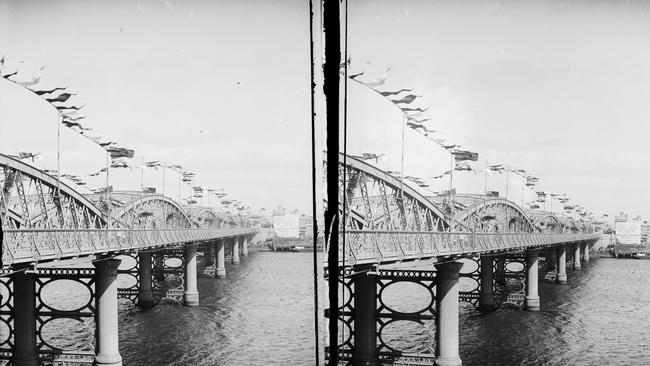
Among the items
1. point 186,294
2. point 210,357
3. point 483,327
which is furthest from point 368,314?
point 186,294

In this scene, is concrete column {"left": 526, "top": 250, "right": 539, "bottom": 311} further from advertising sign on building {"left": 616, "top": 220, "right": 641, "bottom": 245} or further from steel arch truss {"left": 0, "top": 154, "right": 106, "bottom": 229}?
advertising sign on building {"left": 616, "top": 220, "right": 641, "bottom": 245}

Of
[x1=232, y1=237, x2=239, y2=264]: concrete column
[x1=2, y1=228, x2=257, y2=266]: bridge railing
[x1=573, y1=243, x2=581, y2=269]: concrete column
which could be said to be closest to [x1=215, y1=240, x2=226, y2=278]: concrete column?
[x1=232, y1=237, x2=239, y2=264]: concrete column

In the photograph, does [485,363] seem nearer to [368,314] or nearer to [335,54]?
[368,314]

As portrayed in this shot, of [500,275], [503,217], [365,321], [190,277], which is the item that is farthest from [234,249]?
[365,321]

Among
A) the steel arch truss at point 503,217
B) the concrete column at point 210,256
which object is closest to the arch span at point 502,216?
the steel arch truss at point 503,217

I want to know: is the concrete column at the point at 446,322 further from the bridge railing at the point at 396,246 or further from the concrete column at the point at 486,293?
the concrete column at the point at 486,293

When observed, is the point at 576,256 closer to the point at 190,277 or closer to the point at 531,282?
the point at 531,282
